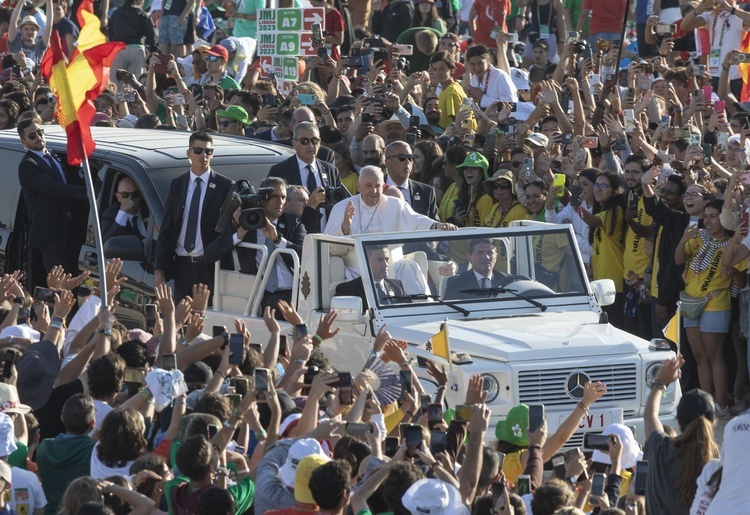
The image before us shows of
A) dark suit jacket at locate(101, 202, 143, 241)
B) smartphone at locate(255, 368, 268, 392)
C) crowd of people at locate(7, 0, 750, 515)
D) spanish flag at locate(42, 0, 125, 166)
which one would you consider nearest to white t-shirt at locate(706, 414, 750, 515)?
crowd of people at locate(7, 0, 750, 515)

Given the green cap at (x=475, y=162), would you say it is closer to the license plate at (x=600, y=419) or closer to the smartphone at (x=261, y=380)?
the license plate at (x=600, y=419)

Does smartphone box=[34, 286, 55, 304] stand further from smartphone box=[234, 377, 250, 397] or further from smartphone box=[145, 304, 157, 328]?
smartphone box=[234, 377, 250, 397]

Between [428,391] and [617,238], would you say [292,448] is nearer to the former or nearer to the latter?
[428,391]

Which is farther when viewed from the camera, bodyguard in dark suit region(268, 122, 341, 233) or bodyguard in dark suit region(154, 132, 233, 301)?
bodyguard in dark suit region(268, 122, 341, 233)

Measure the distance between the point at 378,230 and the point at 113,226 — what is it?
7.09ft

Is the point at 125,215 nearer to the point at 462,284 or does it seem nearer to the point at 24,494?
the point at 462,284

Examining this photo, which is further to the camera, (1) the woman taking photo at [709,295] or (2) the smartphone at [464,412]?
(1) the woman taking photo at [709,295]

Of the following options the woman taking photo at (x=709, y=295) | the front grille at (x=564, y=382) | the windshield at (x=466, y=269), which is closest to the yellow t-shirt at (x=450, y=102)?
the woman taking photo at (x=709, y=295)

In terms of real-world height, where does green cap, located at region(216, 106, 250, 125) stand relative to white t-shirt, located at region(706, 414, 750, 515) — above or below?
below

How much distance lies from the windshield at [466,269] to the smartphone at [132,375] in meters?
2.60

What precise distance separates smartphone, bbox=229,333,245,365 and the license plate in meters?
2.49

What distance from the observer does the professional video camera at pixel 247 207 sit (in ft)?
37.1

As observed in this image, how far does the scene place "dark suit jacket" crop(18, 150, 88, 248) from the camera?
1288 centimetres

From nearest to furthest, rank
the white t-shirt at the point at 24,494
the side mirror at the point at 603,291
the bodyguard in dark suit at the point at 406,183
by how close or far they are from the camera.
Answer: the white t-shirt at the point at 24,494 < the side mirror at the point at 603,291 < the bodyguard in dark suit at the point at 406,183
